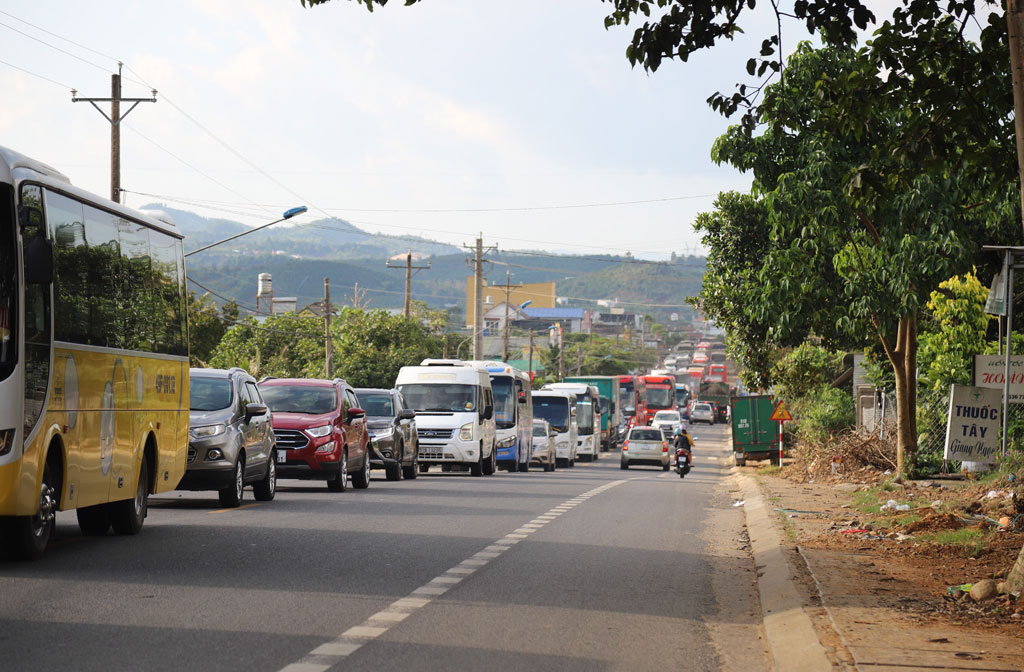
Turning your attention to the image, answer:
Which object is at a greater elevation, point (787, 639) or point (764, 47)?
point (764, 47)

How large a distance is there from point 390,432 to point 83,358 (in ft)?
52.3

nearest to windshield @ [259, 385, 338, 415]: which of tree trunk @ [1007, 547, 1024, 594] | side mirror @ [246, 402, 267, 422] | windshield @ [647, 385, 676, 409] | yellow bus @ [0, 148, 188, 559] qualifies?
side mirror @ [246, 402, 267, 422]

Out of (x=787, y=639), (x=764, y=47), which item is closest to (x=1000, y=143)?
(x=764, y=47)

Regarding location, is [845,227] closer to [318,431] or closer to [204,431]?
[318,431]

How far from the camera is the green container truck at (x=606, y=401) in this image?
7238 cm

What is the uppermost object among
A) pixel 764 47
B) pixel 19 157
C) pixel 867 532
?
pixel 764 47

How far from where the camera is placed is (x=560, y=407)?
50.6m

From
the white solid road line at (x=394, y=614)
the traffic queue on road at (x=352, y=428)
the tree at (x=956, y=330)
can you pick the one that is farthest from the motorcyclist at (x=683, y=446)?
the white solid road line at (x=394, y=614)

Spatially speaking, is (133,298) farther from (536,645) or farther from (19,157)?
(536,645)

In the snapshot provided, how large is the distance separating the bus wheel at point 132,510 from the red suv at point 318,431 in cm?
804

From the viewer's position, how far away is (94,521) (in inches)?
538

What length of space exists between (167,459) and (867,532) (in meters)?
8.10

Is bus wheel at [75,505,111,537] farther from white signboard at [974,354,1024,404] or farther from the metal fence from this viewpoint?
the metal fence

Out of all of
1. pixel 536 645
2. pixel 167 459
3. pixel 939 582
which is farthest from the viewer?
pixel 167 459
